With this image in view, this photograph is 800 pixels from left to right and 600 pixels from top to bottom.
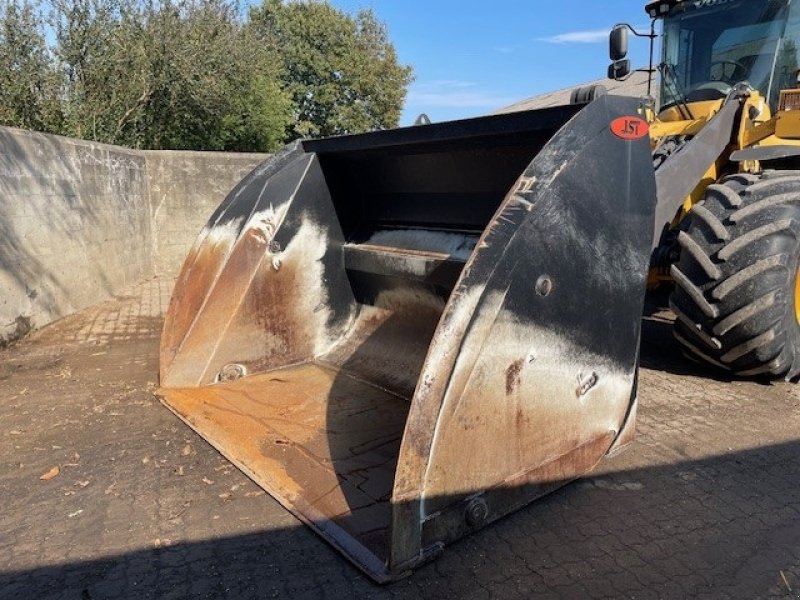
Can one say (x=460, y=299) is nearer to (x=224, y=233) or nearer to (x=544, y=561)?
(x=544, y=561)

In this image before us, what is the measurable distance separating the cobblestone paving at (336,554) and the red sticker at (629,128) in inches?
57.7

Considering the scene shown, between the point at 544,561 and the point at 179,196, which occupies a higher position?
the point at 179,196

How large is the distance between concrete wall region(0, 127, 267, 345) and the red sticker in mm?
4923

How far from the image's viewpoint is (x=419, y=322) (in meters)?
3.65

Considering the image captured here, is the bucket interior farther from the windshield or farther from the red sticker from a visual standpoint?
the windshield

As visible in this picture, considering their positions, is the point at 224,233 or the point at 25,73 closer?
the point at 224,233

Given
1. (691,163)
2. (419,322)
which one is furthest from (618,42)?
(419,322)

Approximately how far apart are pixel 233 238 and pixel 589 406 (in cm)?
222

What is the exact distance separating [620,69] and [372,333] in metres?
3.00

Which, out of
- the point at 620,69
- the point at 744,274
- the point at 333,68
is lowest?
the point at 744,274

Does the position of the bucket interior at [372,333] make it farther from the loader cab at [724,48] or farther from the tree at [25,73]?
the tree at [25,73]

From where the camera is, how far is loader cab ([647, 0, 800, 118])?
4598 mm

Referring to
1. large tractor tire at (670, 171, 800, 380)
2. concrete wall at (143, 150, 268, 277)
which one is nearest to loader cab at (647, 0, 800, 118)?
large tractor tire at (670, 171, 800, 380)

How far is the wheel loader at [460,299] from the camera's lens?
2248 millimetres
